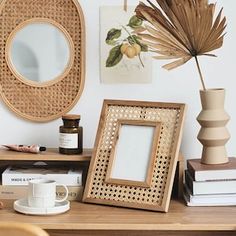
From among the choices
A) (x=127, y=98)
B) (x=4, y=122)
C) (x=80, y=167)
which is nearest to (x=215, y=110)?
(x=127, y=98)

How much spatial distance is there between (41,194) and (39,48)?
0.51 m

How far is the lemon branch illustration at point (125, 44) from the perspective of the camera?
178 centimetres

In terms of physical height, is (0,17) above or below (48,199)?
above

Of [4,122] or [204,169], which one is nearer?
[204,169]

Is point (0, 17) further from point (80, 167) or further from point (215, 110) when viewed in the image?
point (215, 110)

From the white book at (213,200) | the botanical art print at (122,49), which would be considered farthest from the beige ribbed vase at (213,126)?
the botanical art print at (122,49)

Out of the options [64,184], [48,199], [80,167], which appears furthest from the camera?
[80,167]

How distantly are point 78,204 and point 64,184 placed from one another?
0.08 meters

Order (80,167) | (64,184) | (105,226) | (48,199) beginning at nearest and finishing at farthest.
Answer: (105,226), (48,199), (64,184), (80,167)

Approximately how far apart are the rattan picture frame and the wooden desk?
45mm

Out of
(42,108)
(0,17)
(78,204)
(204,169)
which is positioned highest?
(0,17)

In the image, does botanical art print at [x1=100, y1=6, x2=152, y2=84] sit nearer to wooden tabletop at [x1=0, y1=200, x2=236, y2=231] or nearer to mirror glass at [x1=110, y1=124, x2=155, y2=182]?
mirror glass at [x1=110, y1=124, x2=155, y2=182]

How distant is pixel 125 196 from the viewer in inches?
62.3

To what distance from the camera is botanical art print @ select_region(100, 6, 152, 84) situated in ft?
5.84
